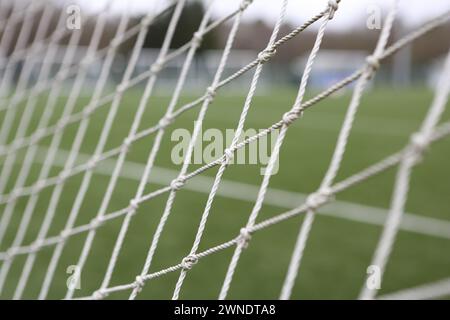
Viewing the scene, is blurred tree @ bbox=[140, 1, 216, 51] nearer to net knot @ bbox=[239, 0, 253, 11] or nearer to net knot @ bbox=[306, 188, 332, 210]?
net knot @ bbox=[239, 0, 253, 11]

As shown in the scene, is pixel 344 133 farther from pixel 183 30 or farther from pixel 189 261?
pixel 183 30

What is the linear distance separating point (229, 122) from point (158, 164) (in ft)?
7.69

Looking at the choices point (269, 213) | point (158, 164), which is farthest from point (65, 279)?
point (158, 164)

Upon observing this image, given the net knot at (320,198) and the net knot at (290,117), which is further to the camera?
the net knot at (290,117)

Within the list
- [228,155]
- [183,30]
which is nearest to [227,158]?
[228,155]

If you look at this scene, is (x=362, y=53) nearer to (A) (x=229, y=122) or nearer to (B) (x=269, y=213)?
(A) (x=229, y=122)

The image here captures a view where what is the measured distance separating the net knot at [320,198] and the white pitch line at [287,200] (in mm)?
1782

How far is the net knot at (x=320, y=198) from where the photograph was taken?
78cm

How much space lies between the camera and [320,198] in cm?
79

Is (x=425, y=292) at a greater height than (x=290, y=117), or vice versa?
(x=425, y=292)

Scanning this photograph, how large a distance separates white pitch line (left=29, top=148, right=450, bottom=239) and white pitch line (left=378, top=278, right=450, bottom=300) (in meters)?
0.63

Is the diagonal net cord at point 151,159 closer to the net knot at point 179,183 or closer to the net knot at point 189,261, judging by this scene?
→ the net knot at point 179,183

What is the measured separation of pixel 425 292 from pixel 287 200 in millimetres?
1240

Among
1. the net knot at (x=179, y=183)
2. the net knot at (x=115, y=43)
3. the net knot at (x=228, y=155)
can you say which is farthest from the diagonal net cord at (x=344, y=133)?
the net knot at (x=115, y=43)
